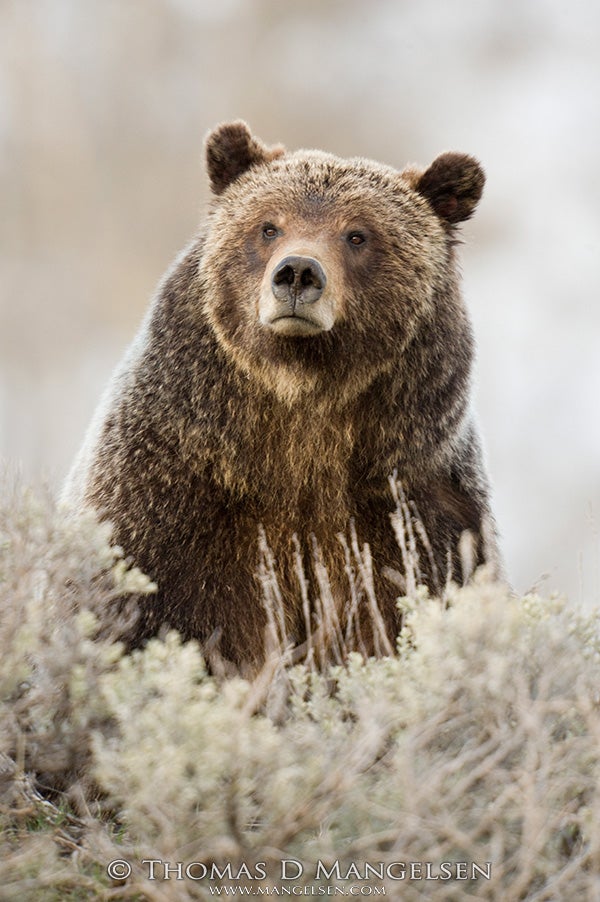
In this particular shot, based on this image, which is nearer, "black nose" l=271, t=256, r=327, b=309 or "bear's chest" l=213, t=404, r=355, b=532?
"black nose" l=271, t=256, r=327, b=309

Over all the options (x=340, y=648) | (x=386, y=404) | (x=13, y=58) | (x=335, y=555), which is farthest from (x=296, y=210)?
(x=13, y=58)

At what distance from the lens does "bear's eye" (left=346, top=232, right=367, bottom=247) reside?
5.36m

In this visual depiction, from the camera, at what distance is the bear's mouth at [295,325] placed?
15.8 feet

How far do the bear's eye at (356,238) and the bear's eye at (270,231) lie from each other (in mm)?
330

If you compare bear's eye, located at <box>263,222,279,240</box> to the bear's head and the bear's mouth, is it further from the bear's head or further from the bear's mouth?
the bear's mouth

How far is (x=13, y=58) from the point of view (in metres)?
20.9

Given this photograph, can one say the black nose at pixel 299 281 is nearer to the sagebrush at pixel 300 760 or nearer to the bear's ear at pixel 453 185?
the bear's ear at pixel 453 185

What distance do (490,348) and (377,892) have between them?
13.7 m

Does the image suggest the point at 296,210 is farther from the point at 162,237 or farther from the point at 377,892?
the point at 162,237

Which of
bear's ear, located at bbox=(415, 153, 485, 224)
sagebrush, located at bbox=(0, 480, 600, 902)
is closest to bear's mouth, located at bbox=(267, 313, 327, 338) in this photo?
bear's ear, located at bbox=(415, 153, 485, 224)

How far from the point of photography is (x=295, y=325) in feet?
15.8

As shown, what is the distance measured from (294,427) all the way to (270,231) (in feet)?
2.98

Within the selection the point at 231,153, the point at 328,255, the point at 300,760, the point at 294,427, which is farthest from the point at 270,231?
the point at 300,760

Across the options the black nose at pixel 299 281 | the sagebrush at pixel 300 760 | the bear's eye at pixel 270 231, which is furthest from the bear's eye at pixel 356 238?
the sagebrush at pixel 300 760
